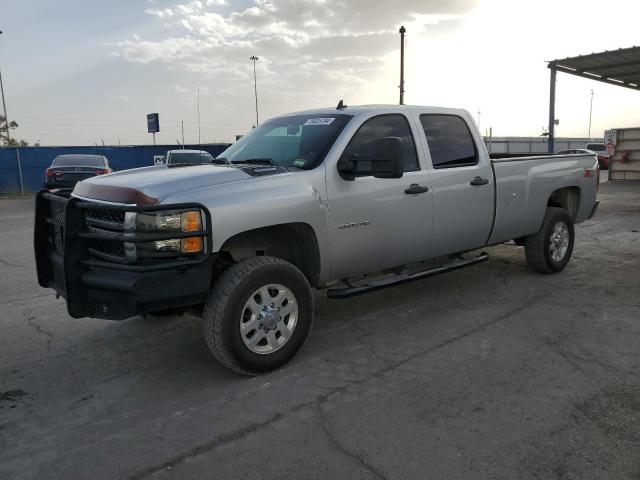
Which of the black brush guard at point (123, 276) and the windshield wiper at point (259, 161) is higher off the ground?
the windshield wiper at point (259, 161)

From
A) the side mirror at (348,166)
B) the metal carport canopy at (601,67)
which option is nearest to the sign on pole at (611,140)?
the metal carport canopy at (601,67)

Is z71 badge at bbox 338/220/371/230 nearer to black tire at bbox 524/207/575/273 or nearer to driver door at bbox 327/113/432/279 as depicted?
driver door at bbox 327/113/432/279

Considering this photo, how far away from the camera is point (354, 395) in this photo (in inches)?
136

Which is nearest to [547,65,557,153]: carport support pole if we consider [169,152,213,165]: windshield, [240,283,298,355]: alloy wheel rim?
[169,152,213,165]: windshield

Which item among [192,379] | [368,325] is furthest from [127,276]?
[368,325]

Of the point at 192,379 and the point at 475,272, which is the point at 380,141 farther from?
the point at 475,272

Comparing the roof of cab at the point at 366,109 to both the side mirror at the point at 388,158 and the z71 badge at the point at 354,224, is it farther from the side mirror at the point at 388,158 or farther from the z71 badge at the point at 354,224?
the z71 badge at the point at 354,224

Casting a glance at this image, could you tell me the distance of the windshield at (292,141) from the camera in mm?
4270

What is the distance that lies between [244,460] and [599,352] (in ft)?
9.53

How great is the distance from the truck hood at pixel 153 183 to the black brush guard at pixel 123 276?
11cm

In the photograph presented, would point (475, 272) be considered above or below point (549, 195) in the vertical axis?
below

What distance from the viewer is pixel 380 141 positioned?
398 cm

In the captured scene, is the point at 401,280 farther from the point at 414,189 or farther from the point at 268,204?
the point at 268,204

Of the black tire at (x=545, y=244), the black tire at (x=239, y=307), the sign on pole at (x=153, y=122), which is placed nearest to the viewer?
the black tire at (x=239, y=307)
